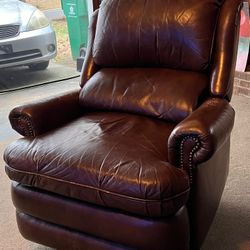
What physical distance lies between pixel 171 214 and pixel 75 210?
1.17 ft

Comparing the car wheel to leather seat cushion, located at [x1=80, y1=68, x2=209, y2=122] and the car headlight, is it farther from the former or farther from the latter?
leather seat cushion, located at [x1=80, y1=68, x2=209, y2=122]

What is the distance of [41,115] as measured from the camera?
169cm

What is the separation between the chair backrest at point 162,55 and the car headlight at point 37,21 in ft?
7.39

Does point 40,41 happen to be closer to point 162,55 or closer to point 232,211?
point 162,55

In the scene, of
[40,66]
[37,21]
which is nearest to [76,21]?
[37,21]

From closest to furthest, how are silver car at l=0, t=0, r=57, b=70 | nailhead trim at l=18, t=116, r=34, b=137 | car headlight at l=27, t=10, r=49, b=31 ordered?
nailhead trim at l=18, t=116, r=34, b=137
silver car at l=0, t=0, r=57, b=70
car headlight at l=27, t=10, r=49, b=31

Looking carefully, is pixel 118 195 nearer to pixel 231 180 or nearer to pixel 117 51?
pixel 117 51

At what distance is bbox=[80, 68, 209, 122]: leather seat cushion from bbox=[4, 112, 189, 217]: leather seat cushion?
0.30 ft

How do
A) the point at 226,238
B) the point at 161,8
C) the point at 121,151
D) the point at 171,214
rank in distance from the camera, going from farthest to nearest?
the point at 161,8
the point at 226,238
the point at 121,151
the point at 171,214

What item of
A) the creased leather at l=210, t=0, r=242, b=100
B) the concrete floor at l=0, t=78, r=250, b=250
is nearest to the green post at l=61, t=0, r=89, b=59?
the concrete floor at l=0, t=78, r=250, b=250

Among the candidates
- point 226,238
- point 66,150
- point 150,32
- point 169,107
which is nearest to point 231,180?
point 226,238

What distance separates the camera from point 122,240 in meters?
1.38

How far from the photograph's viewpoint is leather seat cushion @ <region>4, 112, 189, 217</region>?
4.18 ft

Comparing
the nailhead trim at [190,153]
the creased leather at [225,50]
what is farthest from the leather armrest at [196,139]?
the creased leather at [225,50]
